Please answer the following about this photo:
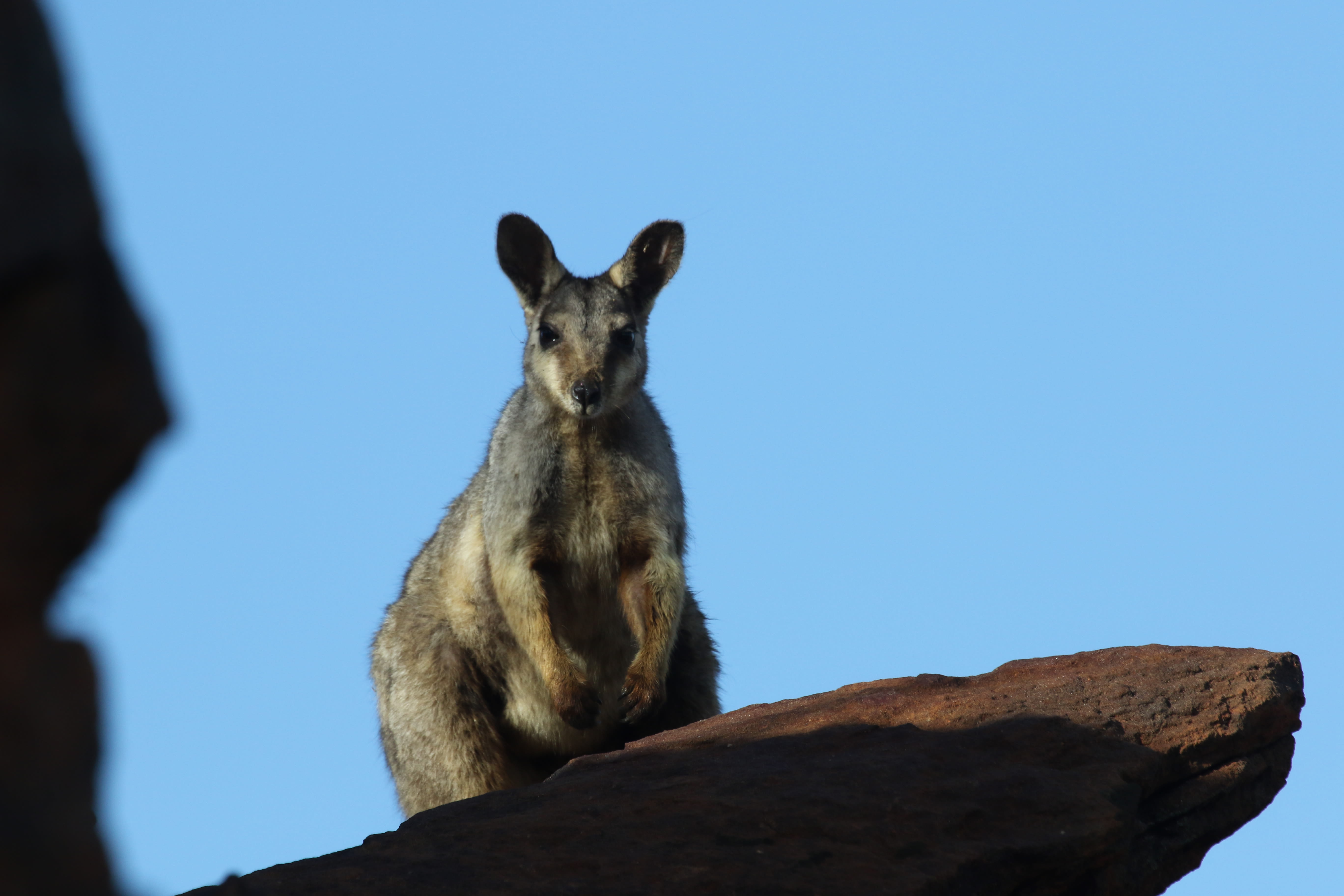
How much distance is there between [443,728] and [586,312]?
260 centimetres

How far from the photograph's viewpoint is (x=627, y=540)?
321 inches

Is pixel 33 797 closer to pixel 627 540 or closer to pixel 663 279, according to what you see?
pixel 627 540

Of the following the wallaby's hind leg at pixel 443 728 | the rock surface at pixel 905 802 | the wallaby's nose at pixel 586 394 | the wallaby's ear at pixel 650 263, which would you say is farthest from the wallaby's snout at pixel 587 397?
the rock surface at pixel 905 802

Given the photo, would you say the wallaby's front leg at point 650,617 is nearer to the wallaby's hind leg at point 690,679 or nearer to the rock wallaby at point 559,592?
the rock wallaby at point 559,592

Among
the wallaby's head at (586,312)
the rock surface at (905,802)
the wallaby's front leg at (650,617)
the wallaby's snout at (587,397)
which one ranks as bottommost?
the rock surface at (905,802)

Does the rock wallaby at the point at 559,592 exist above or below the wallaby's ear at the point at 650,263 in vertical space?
below

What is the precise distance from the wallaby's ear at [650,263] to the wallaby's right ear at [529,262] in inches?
14.6

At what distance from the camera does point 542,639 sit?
799cm

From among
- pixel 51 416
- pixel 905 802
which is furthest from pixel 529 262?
pixel 51 416

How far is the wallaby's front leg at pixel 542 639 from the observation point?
7934 mm

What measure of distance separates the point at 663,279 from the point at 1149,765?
15.4ft

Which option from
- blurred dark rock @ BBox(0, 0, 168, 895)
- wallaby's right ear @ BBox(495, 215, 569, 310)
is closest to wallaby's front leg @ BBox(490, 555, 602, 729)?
wallaby's right ear @ BBox(495, 215, 569, 310)

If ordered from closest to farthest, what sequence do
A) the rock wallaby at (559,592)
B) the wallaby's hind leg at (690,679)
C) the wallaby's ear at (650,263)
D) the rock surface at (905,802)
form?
the rock surface at (905,802) < the rock wallaby at (559,592) < the wallaby's hind leg at (690,679) < the wallaby's ear at (650,263)

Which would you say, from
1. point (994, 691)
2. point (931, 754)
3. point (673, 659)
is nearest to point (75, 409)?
point (931, 754)
